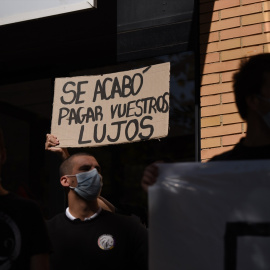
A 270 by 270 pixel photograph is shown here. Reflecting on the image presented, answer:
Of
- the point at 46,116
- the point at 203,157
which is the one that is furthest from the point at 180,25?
the point at 46,116

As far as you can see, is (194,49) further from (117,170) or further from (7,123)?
(7,123)

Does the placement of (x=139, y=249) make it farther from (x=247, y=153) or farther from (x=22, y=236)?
(x=247, y=153)

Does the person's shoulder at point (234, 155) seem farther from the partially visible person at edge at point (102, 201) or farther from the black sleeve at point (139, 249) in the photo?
the partially visible person at edge at point (102, 201)

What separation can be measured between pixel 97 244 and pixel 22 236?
95cm

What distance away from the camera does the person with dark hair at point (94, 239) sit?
3.73m

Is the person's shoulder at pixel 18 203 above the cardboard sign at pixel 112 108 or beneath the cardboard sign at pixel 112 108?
beneath

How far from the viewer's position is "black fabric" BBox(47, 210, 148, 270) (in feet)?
12.2

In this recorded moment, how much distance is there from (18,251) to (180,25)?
3575 millimetres

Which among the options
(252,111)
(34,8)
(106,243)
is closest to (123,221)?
(106,243)

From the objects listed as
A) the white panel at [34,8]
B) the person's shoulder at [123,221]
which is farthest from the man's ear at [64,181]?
the white panel at [34,8]

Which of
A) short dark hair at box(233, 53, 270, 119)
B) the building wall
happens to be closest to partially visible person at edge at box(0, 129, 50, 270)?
short dark hair at box(233, 53, 270, 119)

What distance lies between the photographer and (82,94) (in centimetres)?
523

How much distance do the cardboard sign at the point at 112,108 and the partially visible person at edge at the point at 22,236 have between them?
193 cm

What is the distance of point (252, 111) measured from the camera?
9.61 feet
